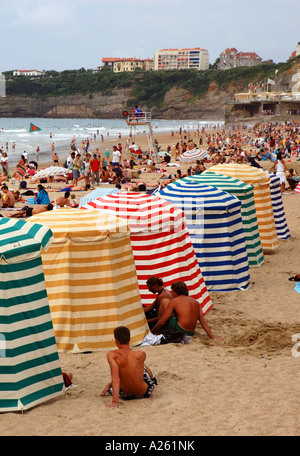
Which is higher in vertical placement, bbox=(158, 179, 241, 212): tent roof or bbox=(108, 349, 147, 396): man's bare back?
bbox=(158, 179, 241, 212): tent roof

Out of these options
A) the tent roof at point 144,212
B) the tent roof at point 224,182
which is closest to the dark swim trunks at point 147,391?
the tent roof at point 144,212

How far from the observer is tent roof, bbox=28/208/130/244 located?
21.4ft

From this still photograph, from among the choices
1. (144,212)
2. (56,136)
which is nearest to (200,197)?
(144,212)

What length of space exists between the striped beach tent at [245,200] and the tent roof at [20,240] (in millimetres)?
4910

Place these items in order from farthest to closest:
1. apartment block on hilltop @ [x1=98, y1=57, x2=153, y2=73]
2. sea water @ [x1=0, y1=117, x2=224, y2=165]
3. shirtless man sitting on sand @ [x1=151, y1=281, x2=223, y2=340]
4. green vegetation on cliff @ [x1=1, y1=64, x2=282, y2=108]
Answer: apartment block on hilltop @ [x1=98, y1=57, x2=153, y2=73] → green vegetation on cliff @ [x1=1, y1=64, x2=282, y2=108] → sea water @ [x1=0, y1=117, x2=224, y2=165] → shirtless man sitting on sand @ [x1=151, y1=281, x2=223, y2=340]

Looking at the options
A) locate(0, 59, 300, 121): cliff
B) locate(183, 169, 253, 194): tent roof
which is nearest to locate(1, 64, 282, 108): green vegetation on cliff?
locate(0, 59, 300, 121): cliff

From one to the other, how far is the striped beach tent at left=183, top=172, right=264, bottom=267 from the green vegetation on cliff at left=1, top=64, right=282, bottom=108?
104890 mm

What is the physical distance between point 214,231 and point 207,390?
12.1 ft

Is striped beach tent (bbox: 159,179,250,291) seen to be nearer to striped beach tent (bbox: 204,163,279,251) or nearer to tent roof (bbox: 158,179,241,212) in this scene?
tent roof (bbox: 158,179,241,212)

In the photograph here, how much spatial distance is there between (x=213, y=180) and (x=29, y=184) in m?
13.7

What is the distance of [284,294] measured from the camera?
9000mm

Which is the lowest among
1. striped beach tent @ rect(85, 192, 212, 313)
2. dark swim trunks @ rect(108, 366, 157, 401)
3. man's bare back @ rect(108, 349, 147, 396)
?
dark swim trunks @ rect(108, 366, 157, 401)

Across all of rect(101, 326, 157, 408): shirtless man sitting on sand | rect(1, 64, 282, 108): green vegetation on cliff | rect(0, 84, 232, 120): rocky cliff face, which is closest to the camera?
rect(101, 326, 157, 408): shirtless man sitting on sand

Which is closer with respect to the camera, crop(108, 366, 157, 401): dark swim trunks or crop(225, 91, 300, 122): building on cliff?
crop(108, 366, 157, 401): dark swim trunks
